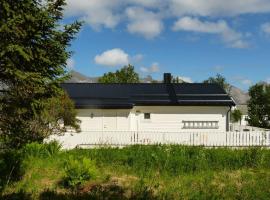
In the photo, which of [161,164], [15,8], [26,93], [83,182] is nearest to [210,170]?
[161,164]

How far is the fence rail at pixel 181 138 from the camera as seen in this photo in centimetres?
2227

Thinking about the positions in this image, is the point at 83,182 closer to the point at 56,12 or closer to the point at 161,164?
the point at 161,164

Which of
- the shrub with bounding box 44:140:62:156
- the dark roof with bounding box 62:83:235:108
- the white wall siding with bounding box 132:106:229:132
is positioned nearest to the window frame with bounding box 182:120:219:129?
the white wall siding with bounding box 132:106:229:132

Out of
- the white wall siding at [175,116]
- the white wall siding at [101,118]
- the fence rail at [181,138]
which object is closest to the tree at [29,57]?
the fence rail at [181,138]

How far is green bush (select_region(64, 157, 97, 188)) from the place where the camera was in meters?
14.6

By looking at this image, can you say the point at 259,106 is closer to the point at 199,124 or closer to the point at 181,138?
the point at 199,124

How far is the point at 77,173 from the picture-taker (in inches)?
575

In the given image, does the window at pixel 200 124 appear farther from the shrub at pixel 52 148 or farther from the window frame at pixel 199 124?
the shrub at pixel 52 148

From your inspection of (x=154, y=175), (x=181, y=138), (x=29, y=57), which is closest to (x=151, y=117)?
(x=181, y=138)

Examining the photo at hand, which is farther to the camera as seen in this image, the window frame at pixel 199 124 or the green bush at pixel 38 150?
the window frame at pixel 199 124

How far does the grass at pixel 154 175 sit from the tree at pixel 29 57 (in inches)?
115

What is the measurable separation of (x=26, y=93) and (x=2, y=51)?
1684 mm

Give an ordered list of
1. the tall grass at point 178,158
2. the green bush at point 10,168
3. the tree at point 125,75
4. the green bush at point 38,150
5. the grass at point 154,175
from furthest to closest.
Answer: the tree at point 125,75 < the green bush at point 38,150 < the tall grass at point 178,158 < the green bush at point 10,168 < the grass at point 154,175

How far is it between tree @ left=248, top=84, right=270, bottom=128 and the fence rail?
2616 centimetres
